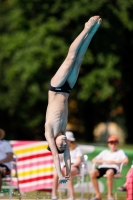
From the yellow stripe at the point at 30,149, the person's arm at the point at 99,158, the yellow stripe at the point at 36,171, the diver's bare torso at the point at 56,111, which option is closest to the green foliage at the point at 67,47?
the yellow stripe at the point at 30,149

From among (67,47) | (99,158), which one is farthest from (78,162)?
(67,47)

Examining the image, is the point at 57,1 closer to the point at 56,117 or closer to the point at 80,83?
the point at 80,83

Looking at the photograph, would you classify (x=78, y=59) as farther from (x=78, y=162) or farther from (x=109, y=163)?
(x=109, y=163)

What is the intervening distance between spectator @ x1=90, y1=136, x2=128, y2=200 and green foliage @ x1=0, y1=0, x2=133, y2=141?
2123 cm

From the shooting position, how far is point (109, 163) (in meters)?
14.5

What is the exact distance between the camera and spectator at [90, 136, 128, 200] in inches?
561

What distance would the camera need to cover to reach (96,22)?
1016cm

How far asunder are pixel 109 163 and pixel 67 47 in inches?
883

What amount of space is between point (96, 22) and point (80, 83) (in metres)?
27.6

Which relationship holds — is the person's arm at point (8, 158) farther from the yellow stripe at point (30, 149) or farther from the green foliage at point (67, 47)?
the green foliage at point (67, 47)

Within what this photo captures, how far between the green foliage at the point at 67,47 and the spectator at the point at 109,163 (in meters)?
21.2

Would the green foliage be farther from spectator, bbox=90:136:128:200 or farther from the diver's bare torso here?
the diver's bare torso

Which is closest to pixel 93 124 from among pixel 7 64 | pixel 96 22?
pixel 7 64

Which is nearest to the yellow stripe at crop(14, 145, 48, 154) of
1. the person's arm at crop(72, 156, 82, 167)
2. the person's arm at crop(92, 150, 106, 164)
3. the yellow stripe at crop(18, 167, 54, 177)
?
the yellow stripe at crop(18, 167, 54, 177)
